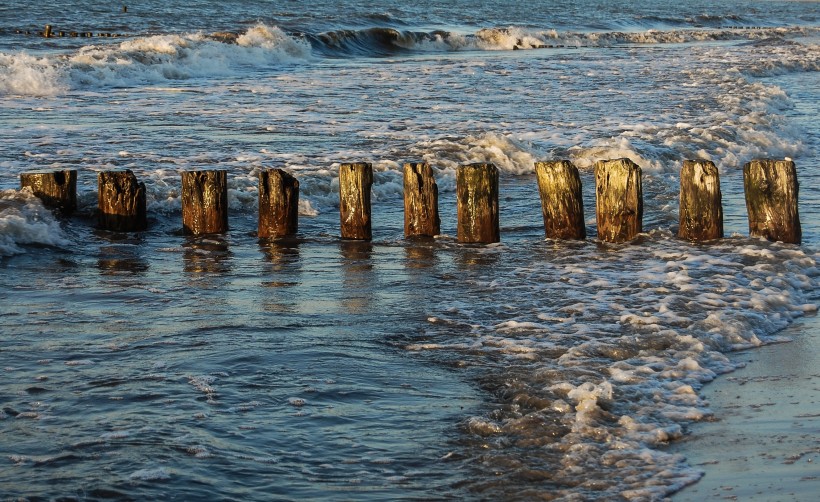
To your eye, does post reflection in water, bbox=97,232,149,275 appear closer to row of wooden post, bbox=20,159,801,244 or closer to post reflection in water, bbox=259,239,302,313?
row of wooden post, bbox=20,159,801,244

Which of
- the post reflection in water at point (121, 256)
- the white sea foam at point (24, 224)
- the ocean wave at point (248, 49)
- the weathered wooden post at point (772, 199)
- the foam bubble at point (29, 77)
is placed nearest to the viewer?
the post reflection in water at point (121, 256)

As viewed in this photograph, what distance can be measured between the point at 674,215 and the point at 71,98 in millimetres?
12277

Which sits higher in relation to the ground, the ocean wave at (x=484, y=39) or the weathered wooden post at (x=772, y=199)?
the ocean wave at (x=484, y=39)

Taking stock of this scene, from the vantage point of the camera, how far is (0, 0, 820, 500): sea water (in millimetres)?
4527

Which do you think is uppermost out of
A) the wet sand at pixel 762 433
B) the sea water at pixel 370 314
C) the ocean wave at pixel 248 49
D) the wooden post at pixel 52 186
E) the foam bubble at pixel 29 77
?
the ocean wave at pixel 248 49

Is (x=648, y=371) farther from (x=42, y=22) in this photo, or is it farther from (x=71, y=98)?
(x=42, y=22)

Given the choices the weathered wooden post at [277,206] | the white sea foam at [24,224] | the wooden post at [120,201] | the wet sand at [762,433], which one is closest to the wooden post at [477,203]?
the weathered wooden post at [277,206]

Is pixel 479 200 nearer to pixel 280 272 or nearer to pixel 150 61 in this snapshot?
pixel 280 272

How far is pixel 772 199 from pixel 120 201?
211 inches

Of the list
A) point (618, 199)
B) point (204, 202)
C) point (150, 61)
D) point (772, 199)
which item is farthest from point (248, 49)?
point (772, 199)

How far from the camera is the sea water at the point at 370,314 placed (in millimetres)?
4527

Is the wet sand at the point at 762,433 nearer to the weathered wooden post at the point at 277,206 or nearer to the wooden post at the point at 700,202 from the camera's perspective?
the wooden post at the point at 700,202

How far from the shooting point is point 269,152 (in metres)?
12.9

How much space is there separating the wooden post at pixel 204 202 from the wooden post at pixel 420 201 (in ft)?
4.99
